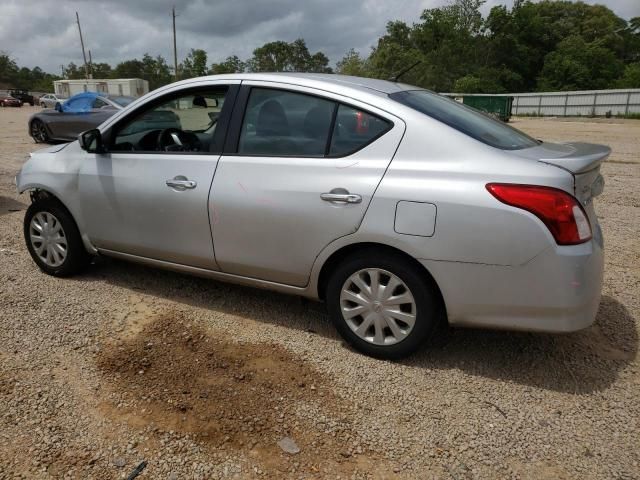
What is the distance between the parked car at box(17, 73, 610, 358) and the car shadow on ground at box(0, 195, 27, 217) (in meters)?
3.33

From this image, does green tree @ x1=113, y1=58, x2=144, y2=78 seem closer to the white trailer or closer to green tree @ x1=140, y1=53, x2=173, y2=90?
green tree @ x1=140, y1=53, x2=173, y2=90

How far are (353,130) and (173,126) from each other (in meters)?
1.59

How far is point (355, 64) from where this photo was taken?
7469cm

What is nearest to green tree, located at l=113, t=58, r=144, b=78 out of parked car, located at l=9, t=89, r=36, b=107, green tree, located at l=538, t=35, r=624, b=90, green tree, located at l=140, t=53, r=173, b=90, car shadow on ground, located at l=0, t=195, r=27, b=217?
green tree, located at l=140, t=53, r=173, b=90

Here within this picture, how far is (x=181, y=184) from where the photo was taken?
3443mm

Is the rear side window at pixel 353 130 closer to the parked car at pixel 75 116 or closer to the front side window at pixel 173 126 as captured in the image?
the front side window at pixel 173 126

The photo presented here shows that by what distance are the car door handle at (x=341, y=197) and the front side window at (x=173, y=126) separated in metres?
1.08

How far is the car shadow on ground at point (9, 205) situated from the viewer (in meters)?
6.70

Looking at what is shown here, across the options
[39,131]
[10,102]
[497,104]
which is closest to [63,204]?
[39,131]

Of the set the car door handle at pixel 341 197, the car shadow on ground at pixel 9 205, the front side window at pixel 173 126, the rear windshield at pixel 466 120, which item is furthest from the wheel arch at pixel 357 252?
the car shadow on ground at pixel 9 205

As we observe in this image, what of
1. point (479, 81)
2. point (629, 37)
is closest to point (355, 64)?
point (479, 81)

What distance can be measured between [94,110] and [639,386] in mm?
12746

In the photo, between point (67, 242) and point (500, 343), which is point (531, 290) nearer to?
point (500, 343)

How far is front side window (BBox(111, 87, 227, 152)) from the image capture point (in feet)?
11.8
